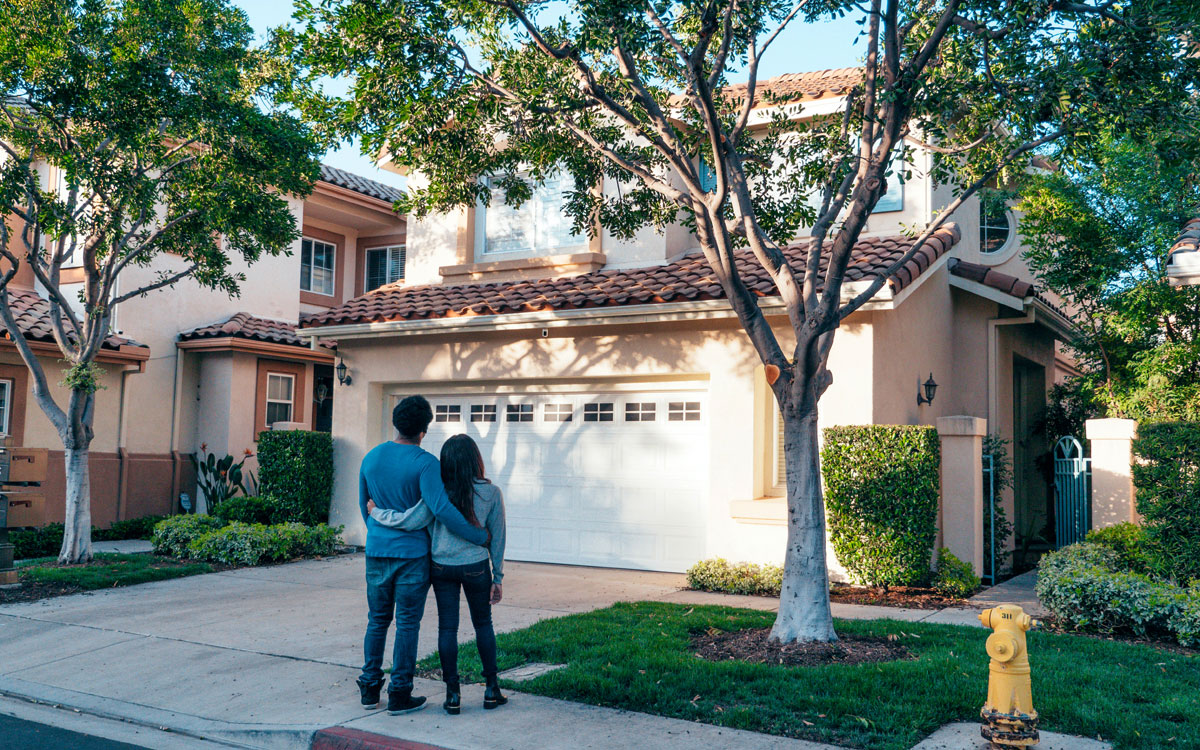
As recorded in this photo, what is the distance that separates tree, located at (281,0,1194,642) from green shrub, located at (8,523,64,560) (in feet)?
26.7

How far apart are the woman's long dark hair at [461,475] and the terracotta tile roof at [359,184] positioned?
49.9 feet

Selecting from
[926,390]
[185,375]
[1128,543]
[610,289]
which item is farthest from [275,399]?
[1128,543]

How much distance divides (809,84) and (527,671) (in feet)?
36.7

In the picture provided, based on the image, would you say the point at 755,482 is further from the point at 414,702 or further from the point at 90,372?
the point at 90,372

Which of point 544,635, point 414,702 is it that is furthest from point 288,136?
point 414,702

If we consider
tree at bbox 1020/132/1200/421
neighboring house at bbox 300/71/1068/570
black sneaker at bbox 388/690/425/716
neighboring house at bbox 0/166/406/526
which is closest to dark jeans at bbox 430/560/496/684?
black sneaker at bbox 388/690/425/716

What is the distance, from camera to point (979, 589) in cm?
1076

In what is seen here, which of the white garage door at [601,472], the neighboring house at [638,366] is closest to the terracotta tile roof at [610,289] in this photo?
the neighboring house at [638,366]

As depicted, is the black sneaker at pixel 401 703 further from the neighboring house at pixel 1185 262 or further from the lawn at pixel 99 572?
the neighboring house at pixel 1185 262

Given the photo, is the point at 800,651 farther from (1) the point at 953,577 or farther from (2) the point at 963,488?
(2) the point at 963,488

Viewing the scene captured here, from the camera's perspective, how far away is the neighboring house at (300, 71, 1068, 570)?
1130 centimetres

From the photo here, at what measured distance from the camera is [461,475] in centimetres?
575

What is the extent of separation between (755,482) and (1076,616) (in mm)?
3847

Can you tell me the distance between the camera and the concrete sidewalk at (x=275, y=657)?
219 inches
